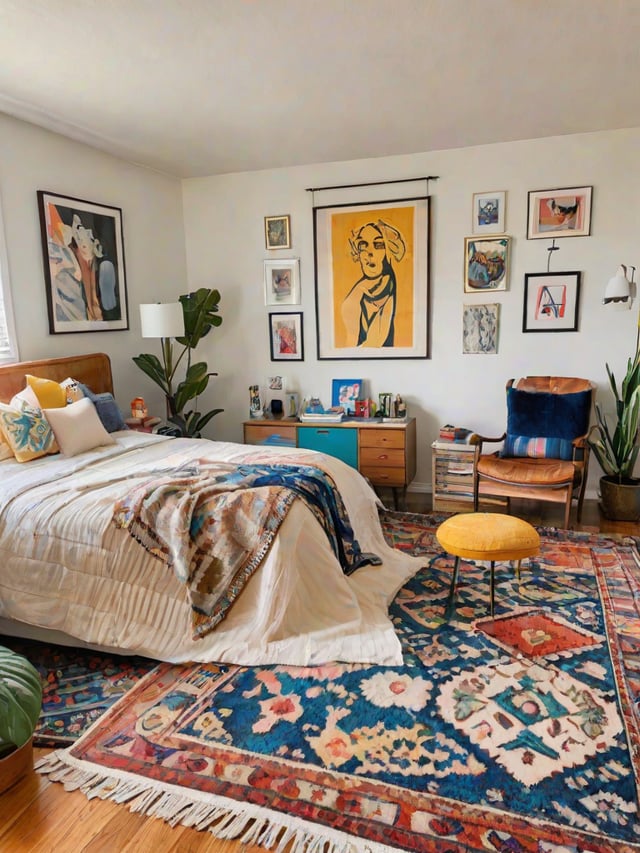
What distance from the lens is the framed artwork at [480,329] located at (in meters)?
4.57

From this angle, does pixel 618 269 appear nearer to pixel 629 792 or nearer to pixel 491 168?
pixel 491 168

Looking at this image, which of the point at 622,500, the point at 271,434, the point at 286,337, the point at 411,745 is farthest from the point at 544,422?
the point at 411,745

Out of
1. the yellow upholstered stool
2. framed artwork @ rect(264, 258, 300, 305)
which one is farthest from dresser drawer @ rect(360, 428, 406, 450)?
the yellow upholstered stool

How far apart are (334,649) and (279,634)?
24 cm

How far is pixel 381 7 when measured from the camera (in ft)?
7.94

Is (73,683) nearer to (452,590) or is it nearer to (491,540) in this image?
(452,590)

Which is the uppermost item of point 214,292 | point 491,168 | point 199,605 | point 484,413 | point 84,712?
point 491,168

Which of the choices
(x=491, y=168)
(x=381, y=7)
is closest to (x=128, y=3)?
(x=381, y=7)

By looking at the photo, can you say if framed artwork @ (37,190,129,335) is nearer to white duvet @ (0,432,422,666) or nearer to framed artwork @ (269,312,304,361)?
framed artwork @ (269,312,304,361)

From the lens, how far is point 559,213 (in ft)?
14.1

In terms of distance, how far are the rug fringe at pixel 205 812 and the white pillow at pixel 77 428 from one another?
176cm

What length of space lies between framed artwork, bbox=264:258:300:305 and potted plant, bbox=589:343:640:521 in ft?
8.48

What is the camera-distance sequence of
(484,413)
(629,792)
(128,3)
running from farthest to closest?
(484,413) → (128,3) → (629,792)

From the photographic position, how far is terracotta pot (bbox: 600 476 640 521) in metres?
3.95
